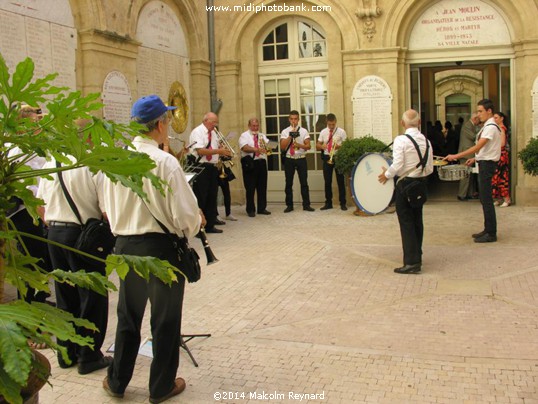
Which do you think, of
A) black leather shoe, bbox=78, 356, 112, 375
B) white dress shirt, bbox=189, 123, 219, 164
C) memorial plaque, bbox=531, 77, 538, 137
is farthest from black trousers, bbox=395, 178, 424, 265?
memorial plaque, bbox=531, 77, 538, 137

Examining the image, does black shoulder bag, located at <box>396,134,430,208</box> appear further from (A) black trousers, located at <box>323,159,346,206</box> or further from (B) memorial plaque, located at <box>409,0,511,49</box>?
(B) memorial plaque, located at <box>409,0,511,49</box>

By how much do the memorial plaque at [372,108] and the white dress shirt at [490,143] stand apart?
423 centimetres

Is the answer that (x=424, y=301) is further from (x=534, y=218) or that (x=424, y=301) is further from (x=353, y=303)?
(x=534, y=218)

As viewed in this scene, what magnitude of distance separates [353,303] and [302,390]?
6.61 feet

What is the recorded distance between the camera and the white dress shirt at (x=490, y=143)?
27.2 ft

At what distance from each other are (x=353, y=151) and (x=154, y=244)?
8.31 meters

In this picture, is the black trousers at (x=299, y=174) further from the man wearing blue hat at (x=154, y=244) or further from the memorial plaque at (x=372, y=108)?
the man wearing blue hat at (x=154, y=244)

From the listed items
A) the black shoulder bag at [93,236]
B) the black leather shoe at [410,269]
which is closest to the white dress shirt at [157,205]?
the black shoulder bag at [93,236]

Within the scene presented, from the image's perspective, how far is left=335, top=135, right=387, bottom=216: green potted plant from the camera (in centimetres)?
1156

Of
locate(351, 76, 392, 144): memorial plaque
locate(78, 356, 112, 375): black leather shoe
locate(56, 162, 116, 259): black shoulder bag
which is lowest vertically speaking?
locate(78, 356, 112, 375): black leather shoe

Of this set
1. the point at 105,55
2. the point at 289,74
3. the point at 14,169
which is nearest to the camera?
the point at 14,169

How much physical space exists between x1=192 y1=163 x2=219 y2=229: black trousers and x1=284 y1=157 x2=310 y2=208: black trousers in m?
2.17

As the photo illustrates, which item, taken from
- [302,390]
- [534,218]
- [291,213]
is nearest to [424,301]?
[302,390]

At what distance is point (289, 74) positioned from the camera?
13422 mm
